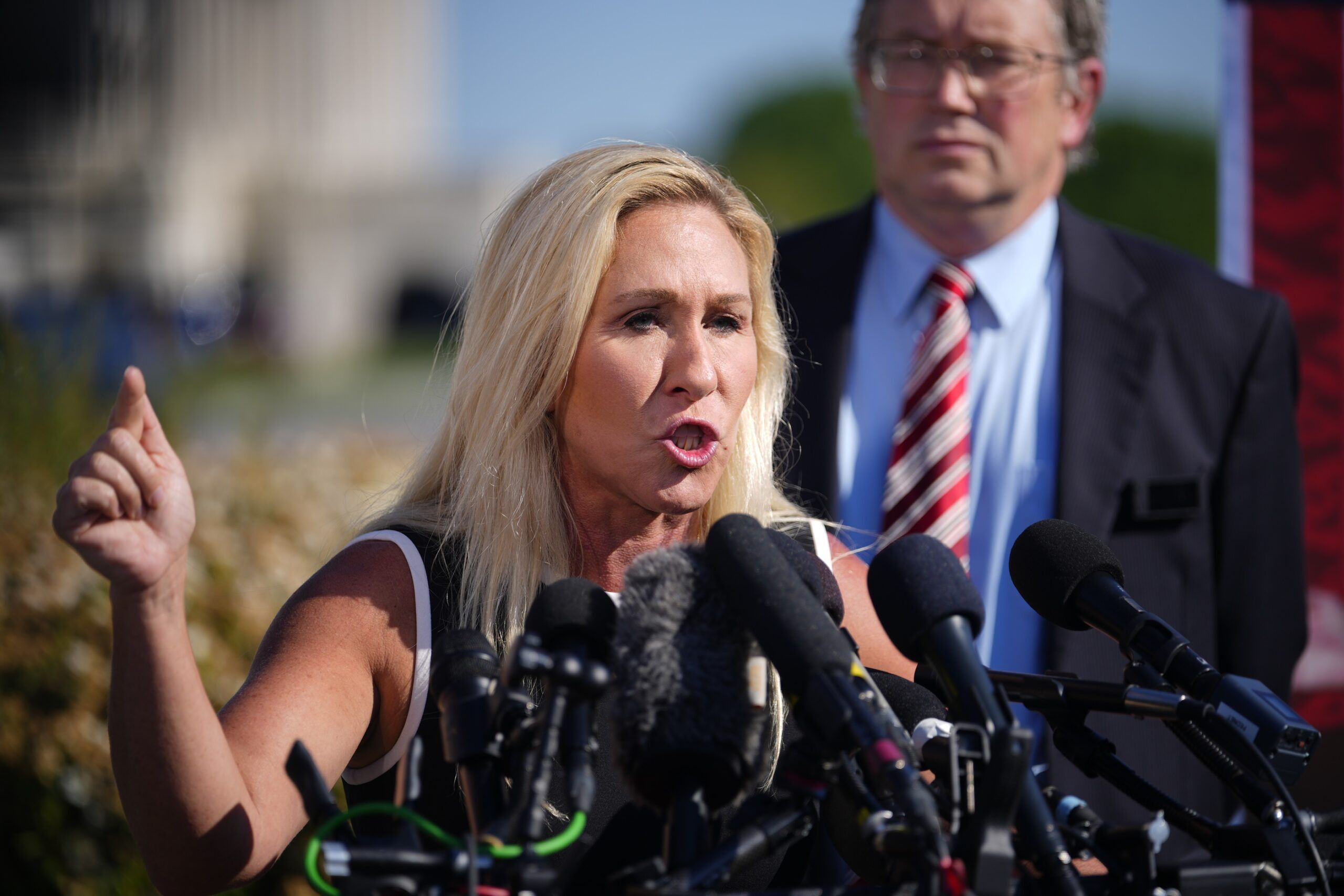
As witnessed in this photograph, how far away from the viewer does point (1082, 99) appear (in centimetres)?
424

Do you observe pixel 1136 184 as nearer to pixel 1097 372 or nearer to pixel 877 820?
pixel 1097 372

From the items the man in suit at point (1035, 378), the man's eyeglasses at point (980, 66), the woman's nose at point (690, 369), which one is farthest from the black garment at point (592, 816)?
the man's eyeglasses at point (980, 66)

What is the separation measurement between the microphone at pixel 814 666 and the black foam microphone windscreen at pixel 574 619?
0.55 ft

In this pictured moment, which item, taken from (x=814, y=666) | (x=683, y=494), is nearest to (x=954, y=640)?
(x=814, y=666)

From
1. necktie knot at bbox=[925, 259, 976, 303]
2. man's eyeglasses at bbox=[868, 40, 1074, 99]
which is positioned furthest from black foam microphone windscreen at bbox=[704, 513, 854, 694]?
man's eyeglasses at bbox=[868, 40, 1074, 99]

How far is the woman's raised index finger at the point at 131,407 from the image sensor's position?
70.4 inches

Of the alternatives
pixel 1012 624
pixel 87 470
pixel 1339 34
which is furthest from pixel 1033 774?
pixel 1339 34

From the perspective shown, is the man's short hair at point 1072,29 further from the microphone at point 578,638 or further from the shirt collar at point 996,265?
the microphone at point 578,638

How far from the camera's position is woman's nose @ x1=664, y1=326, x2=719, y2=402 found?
8.28ft

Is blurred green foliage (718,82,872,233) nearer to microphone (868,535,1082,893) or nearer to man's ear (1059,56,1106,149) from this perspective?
man's ear (1059,56,1106,149)

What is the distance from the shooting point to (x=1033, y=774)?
1.82 m

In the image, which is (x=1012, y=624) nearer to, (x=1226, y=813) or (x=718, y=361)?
(x=1226, y=813)

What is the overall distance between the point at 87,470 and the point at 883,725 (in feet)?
3.50

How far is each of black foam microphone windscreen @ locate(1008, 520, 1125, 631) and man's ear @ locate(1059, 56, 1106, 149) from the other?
95.1 inches
